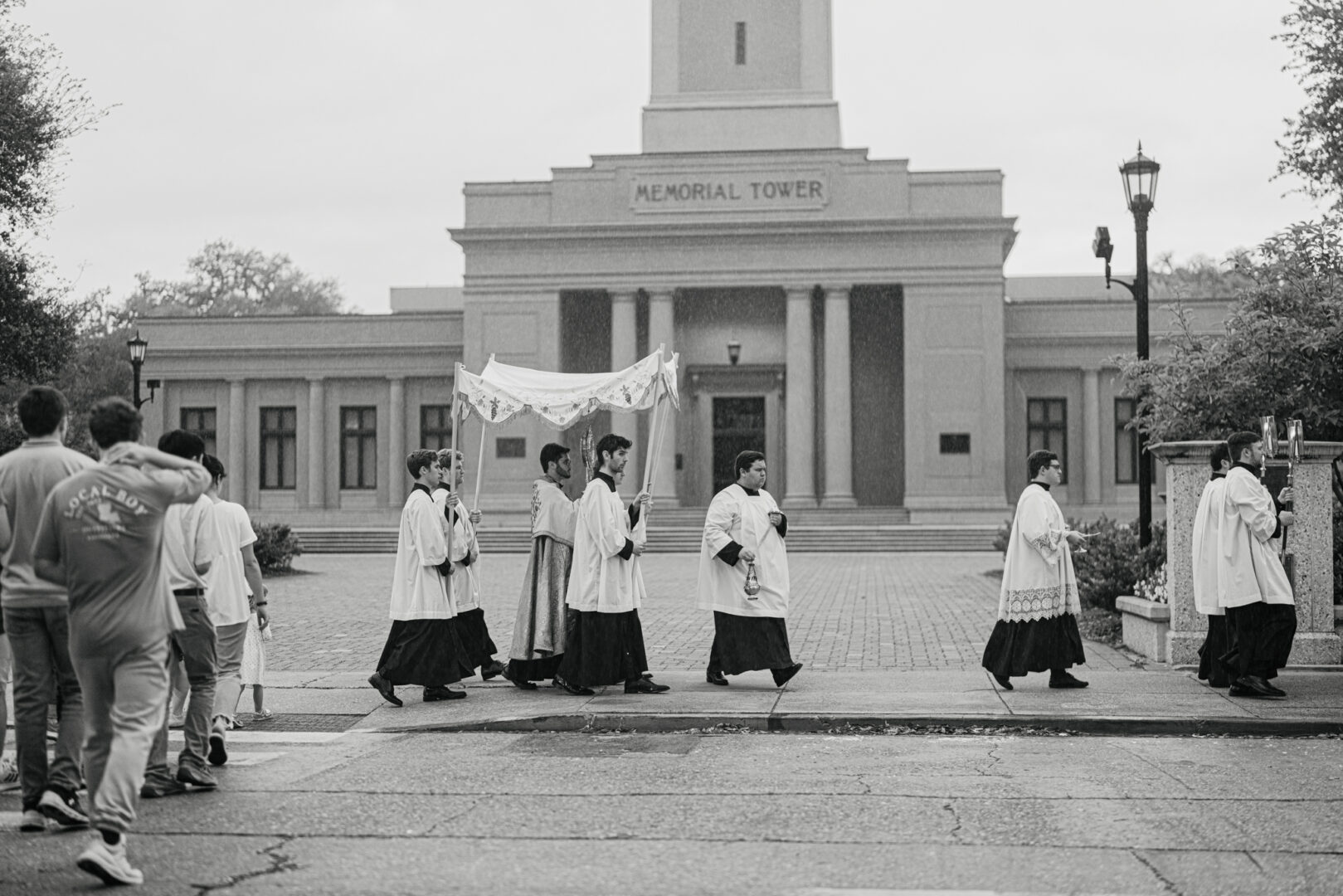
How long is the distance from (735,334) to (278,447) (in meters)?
14.7

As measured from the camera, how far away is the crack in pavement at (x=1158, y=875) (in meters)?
5.62

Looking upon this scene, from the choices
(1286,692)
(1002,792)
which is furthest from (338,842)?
(1286,692)

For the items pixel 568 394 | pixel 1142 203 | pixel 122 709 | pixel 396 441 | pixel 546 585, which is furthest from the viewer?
pixel 396 441

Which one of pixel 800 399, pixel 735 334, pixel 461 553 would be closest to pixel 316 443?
pixel 735 334

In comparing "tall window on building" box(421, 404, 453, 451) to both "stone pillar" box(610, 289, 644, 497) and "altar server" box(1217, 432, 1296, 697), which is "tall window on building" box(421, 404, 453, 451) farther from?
"altar server" box(1217, 432, 1296, 697)

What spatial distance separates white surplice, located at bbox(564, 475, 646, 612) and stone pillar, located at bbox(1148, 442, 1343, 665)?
4725 mm

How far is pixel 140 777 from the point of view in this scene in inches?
237

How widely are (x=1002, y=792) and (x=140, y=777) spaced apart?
4.16m

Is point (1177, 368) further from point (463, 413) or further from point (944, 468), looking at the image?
point (944, 468)

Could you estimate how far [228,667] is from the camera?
8938mm

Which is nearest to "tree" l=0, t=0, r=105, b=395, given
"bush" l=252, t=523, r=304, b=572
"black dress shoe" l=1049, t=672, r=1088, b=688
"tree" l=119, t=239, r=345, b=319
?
"bush" l=252, t=523, r=304, b=572

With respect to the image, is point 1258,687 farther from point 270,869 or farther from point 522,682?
point 270,869

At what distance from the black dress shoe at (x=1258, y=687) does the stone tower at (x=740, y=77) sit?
113ft

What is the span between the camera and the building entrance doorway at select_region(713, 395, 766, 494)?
43.8 m
